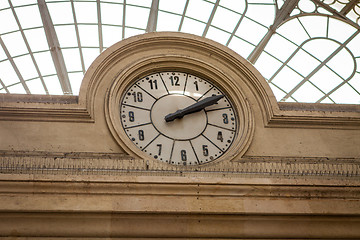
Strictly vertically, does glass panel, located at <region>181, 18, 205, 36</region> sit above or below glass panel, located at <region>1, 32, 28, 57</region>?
above

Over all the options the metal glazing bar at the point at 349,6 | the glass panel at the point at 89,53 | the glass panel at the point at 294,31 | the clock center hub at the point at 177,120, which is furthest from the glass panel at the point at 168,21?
the clock center hub at the point at 177,120

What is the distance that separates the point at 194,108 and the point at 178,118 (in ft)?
0.93

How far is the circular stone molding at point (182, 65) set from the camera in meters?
9.00

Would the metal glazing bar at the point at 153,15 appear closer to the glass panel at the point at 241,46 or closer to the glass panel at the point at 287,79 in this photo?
the glass panel at the point at 241,46

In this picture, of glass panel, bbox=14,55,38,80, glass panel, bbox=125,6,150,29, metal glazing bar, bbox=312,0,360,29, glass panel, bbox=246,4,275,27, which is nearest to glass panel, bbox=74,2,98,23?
glass panel, bbox=125,6,150,29

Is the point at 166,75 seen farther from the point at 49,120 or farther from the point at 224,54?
the point at 49,120

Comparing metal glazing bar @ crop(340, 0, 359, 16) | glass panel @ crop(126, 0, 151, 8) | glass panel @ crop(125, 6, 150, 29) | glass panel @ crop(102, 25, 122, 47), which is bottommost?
metal glazing bar @ crop(340, 0, 359, 16)

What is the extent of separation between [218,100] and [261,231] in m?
2.32

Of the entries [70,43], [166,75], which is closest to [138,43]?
[166,75]

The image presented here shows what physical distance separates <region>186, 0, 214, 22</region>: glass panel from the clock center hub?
992 centimetres

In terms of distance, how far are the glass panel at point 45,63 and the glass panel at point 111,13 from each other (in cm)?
246

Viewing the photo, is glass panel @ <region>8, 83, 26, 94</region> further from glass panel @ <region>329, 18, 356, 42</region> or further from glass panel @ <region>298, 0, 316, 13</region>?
glass panel @ <region>329, 18, 356, 42</region>

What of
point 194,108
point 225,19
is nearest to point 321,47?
point 225,19

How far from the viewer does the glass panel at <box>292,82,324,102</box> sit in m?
19.9
